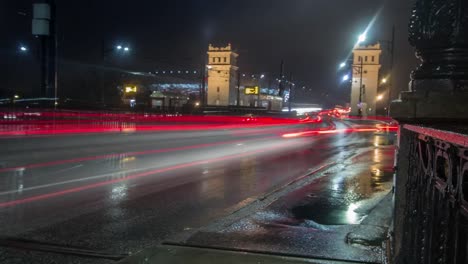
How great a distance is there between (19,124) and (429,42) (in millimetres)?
19668

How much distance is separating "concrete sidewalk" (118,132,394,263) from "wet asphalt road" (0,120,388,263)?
694 millimetres

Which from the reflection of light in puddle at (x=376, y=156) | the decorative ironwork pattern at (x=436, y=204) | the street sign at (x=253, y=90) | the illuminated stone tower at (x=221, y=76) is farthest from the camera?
the illuminated stone tower at (x=221, y=76)

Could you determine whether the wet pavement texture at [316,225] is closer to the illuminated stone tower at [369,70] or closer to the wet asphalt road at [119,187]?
the wet asphalt road at [119,187]

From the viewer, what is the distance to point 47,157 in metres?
16.9

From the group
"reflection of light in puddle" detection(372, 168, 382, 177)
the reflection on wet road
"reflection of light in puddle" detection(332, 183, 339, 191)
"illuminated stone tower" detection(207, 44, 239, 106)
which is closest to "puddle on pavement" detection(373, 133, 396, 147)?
the reflection on wet road

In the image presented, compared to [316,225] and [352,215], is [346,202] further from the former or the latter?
[316,225]

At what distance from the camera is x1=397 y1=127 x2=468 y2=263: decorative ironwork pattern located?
2252 millimetres

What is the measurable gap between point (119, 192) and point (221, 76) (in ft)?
306

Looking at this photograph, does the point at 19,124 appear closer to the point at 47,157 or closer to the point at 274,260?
the point at 47,157

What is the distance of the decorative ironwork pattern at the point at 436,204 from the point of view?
7.39 feet

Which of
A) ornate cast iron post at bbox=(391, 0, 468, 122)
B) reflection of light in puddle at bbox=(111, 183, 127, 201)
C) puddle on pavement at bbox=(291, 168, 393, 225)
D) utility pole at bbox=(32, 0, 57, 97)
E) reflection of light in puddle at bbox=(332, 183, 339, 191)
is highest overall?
utility pole at bbox=(32, 0, 57, 97)

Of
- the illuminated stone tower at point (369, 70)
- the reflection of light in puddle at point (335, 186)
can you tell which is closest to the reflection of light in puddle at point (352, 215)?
the reflection of light in puddle at point (335, 186)

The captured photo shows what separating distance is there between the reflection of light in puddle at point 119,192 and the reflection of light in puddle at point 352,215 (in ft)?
14.5

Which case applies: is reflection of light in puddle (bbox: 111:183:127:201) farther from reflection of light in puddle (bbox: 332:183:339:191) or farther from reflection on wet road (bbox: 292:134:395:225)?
reflection of light in puddle (bbox: 332:183:339:191)
